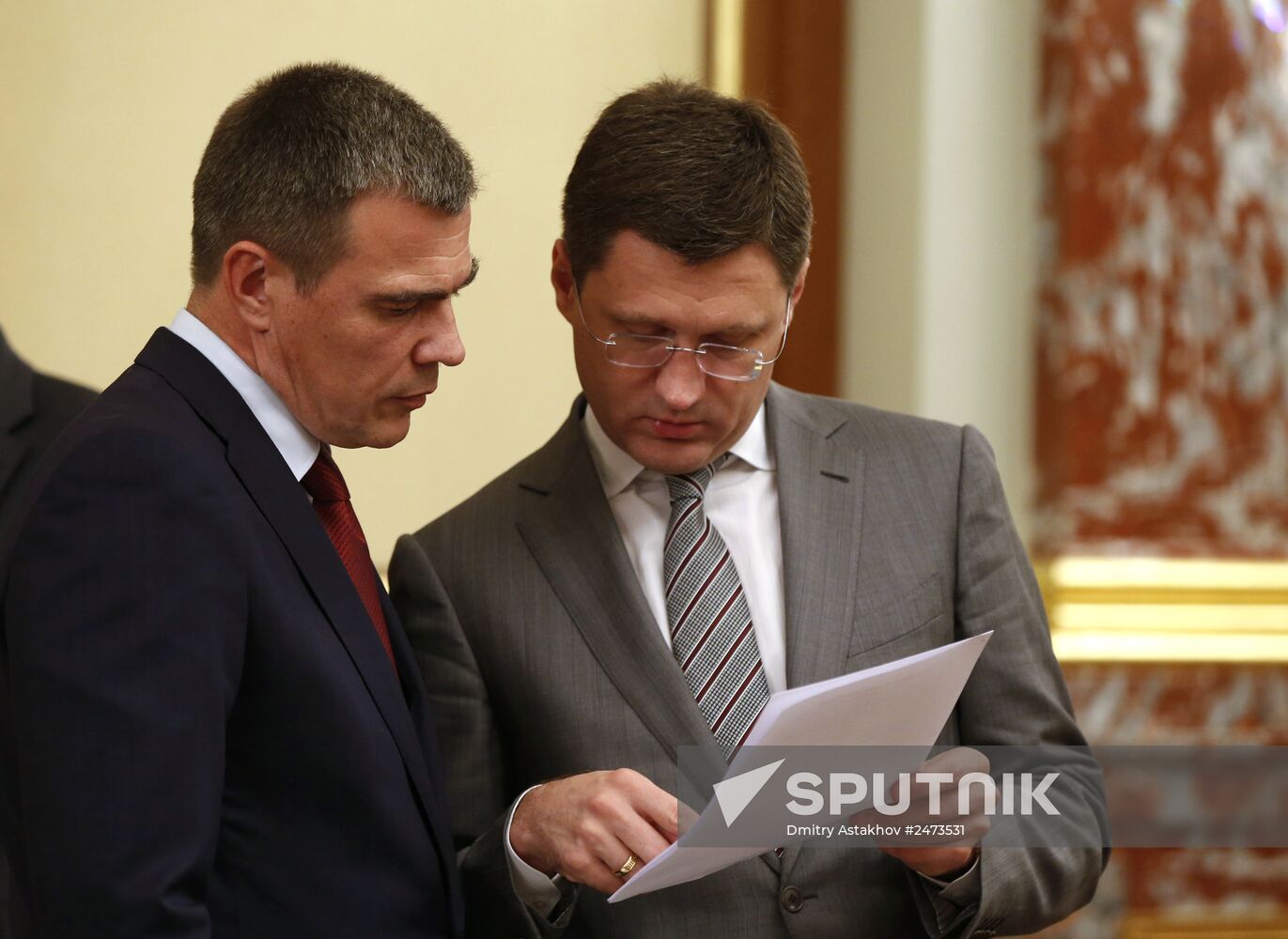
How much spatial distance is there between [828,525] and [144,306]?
168 centimetres

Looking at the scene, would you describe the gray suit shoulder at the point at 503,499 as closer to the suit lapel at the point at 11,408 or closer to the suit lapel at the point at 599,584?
the suit lapel at the point at 599,584

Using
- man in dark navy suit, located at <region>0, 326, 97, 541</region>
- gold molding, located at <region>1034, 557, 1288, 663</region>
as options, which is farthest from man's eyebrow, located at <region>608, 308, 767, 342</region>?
gold molding, located at <region>1034, 557, 1288, 663</region>

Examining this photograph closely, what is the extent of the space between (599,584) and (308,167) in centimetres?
69

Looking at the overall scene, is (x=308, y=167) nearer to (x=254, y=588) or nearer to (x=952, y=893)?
(x=254, y=588)

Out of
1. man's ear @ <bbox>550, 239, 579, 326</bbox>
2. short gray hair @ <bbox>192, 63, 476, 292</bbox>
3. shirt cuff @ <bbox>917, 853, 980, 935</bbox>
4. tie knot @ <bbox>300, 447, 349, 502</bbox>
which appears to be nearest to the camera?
short gray hair @ <bbox>192, 63, 476, 292</bbox>

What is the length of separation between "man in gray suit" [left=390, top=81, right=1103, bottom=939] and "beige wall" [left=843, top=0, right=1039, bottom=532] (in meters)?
1.02

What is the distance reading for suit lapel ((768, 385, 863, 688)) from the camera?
74.4 inches

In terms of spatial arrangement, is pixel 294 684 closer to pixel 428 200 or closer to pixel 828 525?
pixel 428 200

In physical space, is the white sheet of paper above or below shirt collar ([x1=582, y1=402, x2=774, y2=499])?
below

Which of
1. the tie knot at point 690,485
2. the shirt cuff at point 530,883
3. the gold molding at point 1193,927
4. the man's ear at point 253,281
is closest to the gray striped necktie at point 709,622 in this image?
the tie knot at point 690,485

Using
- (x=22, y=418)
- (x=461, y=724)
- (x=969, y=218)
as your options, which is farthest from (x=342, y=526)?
(x=969, y=218)

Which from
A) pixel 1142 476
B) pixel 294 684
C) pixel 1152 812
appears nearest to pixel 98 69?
pixel 294 684

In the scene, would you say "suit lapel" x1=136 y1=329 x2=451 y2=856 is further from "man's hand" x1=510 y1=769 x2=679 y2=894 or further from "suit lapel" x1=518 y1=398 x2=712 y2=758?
"suit lapel" x1=518 y1=398 x2=712 y2=758

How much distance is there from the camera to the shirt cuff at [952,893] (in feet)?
5.89
